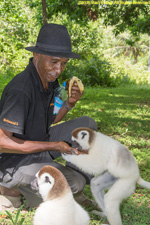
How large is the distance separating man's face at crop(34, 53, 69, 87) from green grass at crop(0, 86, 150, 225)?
1385mm

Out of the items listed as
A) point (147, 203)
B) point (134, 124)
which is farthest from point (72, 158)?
point (134, 124)

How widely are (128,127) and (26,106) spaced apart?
357cm

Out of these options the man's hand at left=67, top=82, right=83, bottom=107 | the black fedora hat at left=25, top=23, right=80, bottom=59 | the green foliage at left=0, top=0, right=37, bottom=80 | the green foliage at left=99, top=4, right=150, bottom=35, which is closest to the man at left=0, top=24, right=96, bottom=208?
the black fedora hat at left=25, top=23, right=80, bottom=59

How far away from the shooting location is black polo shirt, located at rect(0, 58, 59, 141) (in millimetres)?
2414

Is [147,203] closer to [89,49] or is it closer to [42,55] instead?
[42,55]

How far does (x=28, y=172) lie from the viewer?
2.59m

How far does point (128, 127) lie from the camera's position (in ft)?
18.7

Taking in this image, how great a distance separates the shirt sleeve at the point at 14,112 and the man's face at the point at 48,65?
1.21 feet

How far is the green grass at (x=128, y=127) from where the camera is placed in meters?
2.81

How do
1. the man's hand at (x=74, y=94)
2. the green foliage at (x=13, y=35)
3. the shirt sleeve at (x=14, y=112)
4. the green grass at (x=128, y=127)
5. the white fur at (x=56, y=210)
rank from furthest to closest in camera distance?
the green foliage at (x=13, y=35)
the man's hand at (x=74, y=94)
the green grass at (x=128, y=127)
the shirt sleeve at (x=14, y=112)
the white fur at (x=56, y=210)

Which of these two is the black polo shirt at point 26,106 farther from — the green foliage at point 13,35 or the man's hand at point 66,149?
the green foliage at point 13,35

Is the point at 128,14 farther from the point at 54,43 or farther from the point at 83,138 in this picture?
the point at 83,138

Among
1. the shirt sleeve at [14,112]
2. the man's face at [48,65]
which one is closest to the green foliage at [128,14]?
the man's face at [48,65]

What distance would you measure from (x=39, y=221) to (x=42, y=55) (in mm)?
1484
